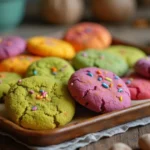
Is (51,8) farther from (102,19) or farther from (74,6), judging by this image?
(102,19)

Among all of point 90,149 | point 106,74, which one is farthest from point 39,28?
point 90,149

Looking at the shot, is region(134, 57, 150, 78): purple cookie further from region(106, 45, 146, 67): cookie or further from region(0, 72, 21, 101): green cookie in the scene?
region(0, 72, 21, 101): green cookie

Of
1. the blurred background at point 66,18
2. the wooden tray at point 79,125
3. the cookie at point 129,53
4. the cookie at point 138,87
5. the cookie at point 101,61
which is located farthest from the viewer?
the blurred background at point 66,18

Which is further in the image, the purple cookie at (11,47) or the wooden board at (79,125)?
the purple cookie at (11,47)

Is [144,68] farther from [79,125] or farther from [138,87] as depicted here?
[79,125]

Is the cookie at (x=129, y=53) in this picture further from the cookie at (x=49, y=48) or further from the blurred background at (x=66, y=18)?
the blurred background at (x=66, y=18)

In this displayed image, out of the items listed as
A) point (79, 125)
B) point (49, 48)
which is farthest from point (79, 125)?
point (49, 48)

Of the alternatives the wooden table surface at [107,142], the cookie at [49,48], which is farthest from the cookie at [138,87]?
the cookie at [49,48]
